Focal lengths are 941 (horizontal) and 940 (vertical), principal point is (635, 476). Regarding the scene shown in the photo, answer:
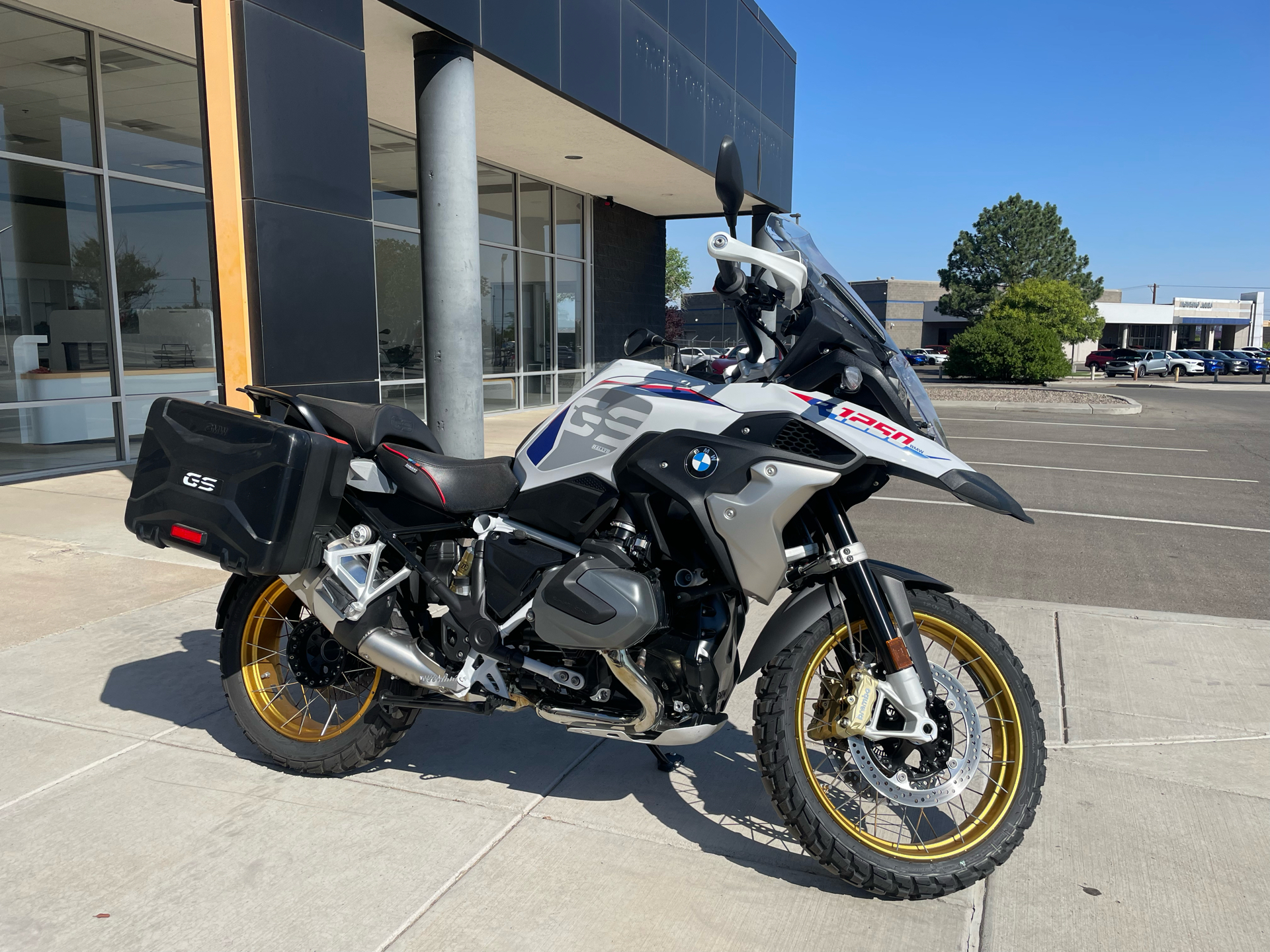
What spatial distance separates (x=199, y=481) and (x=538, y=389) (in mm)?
15472

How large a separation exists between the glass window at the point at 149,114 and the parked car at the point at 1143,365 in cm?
4981

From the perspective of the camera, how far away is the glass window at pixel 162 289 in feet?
33.3

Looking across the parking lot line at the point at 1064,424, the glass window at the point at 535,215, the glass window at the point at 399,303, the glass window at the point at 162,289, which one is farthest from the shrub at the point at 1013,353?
the glass window at the point at 162,289

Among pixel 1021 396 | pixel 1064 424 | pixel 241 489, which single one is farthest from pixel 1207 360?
pixel 241 489

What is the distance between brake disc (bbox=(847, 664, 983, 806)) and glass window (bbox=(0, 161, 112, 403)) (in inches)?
371

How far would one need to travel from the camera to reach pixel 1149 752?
341 centimetres

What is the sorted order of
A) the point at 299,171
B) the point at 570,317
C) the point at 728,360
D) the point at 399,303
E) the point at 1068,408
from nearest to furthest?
the point at 728,360, the point at 299,171, the point at 399,303, the point at 570,317, the point at 1068,408

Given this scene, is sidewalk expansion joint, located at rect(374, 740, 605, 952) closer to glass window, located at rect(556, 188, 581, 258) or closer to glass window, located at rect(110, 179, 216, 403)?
glass window, located at rect(110, 179, 216, 403)

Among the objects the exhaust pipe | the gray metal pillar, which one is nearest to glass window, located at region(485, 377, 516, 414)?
the gray metal pillar

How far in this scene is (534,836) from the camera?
2.78 m

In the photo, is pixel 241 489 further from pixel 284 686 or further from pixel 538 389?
pixel 538 389

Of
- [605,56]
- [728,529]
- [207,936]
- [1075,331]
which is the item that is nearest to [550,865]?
[207,936]

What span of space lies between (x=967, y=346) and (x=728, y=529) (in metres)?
32.9

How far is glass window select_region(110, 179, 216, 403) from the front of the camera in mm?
10148
